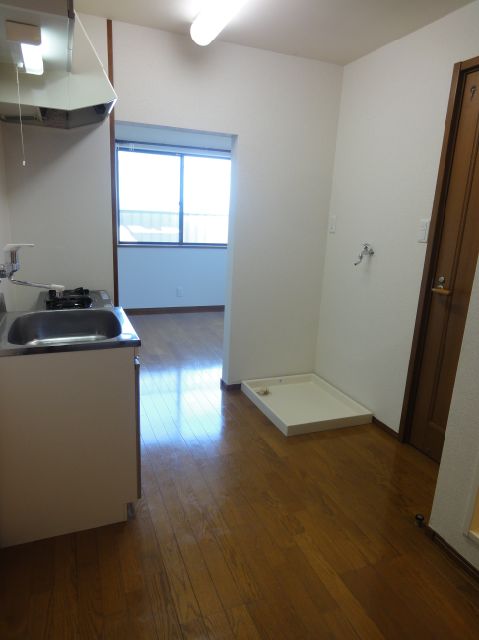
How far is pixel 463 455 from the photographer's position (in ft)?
5.76

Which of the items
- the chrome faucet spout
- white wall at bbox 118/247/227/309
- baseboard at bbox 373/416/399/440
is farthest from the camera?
white wall at bbox 118/247/227/309

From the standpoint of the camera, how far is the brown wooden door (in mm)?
2252

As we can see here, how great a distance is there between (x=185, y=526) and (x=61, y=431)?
2.41ft

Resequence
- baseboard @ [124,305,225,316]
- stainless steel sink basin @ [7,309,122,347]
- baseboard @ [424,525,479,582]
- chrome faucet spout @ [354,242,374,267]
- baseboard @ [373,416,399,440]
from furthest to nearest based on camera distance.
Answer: baseboard @ [124,305,225,316], chrome faucet spout @ [354,242,374,267], baseboard @ [373,416,399,440], stainless steel sink basin @ [7,309,122,347], baseboard @ [424,525,479,582]

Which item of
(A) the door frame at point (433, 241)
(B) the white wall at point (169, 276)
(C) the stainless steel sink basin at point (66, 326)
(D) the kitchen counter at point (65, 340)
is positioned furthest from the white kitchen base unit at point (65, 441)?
(B) the white wall at point (169, 276)

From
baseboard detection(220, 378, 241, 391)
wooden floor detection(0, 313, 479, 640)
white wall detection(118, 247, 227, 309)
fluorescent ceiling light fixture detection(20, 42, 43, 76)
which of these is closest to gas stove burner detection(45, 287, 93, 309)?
wooden floor detection(0, 313, 479, 640)

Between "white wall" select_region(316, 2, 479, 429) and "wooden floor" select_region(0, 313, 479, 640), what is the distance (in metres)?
0.69

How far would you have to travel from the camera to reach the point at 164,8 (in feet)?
7.76

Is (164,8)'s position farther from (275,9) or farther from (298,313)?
(298,313)

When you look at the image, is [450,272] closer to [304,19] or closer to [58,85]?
[304,19]

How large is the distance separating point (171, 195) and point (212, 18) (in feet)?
12.2

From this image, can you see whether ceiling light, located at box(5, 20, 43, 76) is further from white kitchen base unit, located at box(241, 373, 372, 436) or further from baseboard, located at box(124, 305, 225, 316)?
baseboard, located at box(124, 305, 225, 316)

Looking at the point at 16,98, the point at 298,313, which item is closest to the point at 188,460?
the point at 298,313

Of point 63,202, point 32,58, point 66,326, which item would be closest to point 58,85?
point 32,58
